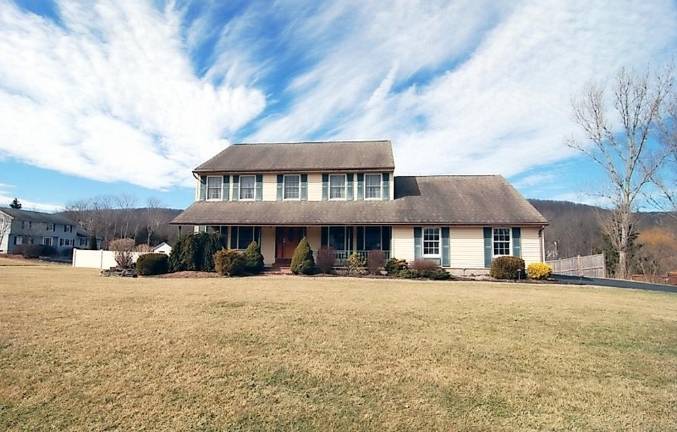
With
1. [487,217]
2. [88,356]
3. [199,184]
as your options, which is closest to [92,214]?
[199,184]

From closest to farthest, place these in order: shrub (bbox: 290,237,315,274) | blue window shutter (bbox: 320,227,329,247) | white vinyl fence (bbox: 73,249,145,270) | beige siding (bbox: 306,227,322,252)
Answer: shrub (bbox: 290,237,315,274), blue window shutter (bbox: 320,227,329,247), beige siding (bbox: 306,227,322,252), white vinyl fence (bbox: 73,249,145,270)

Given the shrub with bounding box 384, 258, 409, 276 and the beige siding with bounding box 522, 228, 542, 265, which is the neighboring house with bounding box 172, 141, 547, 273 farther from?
the shrub with bounding box 384, 258, 409, 276

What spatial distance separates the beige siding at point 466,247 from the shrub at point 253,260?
33.0 ft

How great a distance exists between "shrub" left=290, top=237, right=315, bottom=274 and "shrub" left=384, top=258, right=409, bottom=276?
3.73 metres

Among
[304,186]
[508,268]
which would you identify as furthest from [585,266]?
[304,186]

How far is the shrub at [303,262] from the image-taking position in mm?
19703

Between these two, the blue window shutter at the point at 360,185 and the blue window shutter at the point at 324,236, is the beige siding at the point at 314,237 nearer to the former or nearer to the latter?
the blue window shutter at the point at 324,236

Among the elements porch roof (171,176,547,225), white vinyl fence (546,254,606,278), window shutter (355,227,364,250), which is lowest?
white vinyl fence (546,254,606,278)

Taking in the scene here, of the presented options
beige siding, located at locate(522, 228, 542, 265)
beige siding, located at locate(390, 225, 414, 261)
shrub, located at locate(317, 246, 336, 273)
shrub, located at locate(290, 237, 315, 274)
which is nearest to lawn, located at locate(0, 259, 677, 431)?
shrub, located at locate(290, 237, 315, 274)

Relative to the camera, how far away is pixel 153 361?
5391 mm

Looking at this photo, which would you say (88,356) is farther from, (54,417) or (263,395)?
(263,395)

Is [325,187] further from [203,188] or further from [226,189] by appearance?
[203,188]

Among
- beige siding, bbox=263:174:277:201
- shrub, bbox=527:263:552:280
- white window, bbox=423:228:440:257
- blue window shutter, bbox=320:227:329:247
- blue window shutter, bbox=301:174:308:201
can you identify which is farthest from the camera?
beige siding, bbox=263:174:277:201

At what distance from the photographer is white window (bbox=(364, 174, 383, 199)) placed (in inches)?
939
